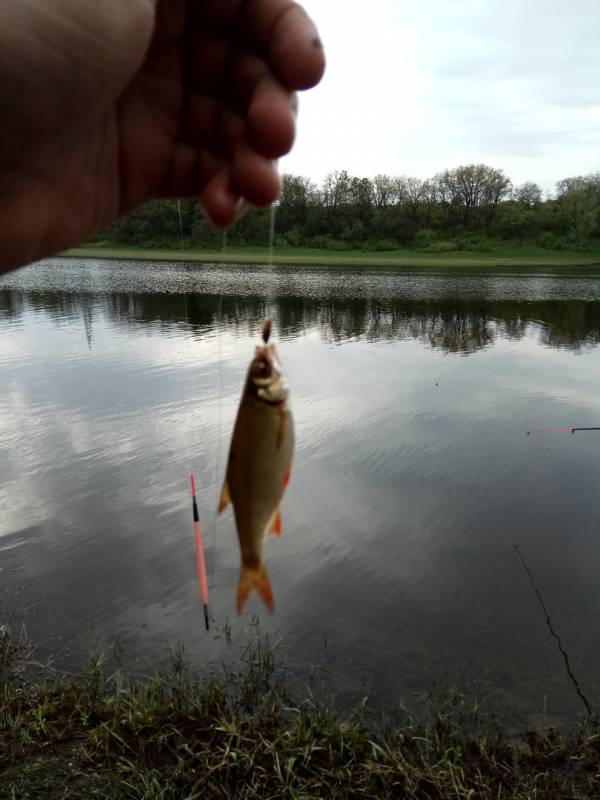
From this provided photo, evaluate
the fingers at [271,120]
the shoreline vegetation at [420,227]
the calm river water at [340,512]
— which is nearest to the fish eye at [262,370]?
the fingers at [271,120]

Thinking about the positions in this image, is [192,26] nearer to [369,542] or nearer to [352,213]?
[369,542]

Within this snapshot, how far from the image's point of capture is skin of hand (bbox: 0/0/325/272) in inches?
71.5

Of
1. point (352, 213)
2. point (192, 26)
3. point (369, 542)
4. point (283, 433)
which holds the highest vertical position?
point (352, 213)

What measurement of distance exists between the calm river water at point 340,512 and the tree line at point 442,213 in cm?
5754

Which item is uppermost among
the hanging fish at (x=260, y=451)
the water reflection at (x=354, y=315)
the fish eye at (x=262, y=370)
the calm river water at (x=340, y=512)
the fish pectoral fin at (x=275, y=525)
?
the fish eye at (x=262, y=370)

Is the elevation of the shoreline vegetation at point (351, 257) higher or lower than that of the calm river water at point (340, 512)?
higher

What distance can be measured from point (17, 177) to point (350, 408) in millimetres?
12103

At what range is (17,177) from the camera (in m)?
2.03

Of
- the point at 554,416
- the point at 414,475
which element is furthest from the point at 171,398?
the point at 554,416

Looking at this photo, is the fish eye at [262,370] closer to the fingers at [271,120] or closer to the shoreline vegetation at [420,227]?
the fingers at [271,120]

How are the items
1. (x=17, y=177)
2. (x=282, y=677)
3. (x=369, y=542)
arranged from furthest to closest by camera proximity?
(x=369, y=542)
(x=282, y=677)
(x=17, y=177)

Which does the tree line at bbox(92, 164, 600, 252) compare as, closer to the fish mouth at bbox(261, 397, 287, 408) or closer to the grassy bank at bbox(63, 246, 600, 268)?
the grassy bank at bbox(63, 246, 600, 268)

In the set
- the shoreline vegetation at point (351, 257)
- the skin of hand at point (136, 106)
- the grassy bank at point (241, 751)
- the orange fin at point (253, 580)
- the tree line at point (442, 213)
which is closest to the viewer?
the skin of hand at point (136, 106)

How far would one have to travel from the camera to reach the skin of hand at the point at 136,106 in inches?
71.5
